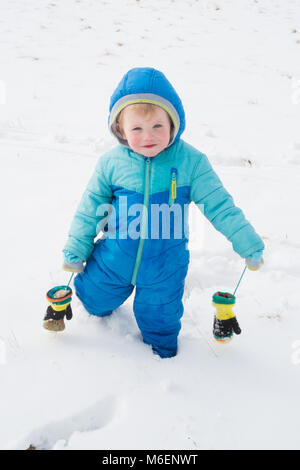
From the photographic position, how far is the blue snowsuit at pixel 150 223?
1763 millimetres

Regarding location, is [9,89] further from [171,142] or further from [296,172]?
[171,142]

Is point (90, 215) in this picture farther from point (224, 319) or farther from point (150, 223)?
point (224, 319)

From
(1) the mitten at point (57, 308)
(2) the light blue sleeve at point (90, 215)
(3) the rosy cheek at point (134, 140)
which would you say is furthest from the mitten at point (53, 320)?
(3) the rosy cheek at point (134, 140)

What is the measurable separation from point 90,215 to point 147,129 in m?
0.56

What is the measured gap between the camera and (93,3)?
1278 cm

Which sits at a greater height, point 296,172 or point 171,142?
point 171,142

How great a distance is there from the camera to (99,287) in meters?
1.93

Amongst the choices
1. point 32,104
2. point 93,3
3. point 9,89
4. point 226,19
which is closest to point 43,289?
point 32,104

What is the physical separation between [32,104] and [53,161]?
2407 mm

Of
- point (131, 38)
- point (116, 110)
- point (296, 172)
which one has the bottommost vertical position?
point (296, 172)

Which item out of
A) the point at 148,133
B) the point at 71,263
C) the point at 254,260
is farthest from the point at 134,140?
the point at 254,260

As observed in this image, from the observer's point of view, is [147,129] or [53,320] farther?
[53,320]

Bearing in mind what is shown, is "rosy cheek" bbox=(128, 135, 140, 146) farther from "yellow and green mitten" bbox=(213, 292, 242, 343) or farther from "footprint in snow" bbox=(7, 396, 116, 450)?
"footprint in snow" bbox=(7, 396, 116, 450)

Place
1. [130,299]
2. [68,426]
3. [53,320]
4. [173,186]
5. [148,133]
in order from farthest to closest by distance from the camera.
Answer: [130,299], [53,320], [173,186], [148,133], [68,426]
